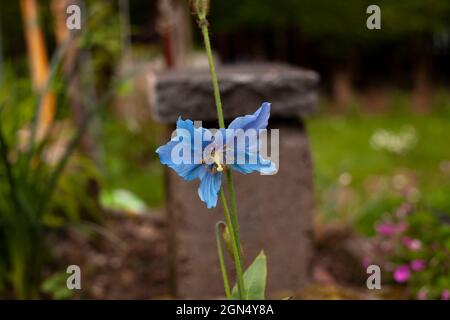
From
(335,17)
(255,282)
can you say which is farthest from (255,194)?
(335,17)

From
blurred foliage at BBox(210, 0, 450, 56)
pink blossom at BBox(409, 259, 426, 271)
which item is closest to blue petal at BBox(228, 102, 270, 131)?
pink blossom at BBox(409, 259, 426, 271)

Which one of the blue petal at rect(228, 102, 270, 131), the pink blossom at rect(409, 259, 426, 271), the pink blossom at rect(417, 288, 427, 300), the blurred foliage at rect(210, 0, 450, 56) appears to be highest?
the blurred foliage at rect(210, 0, 450, 56)

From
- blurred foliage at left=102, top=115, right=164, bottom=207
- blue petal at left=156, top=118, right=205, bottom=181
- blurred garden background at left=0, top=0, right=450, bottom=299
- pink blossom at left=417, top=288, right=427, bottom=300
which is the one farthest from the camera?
blurred foliage at left=102, top=115, right=164, bottom=207

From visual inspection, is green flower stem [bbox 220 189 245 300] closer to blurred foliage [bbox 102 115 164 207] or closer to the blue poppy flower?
the blue poppy flower

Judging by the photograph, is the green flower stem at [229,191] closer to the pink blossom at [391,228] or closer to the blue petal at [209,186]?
the blue petal at [209,186]

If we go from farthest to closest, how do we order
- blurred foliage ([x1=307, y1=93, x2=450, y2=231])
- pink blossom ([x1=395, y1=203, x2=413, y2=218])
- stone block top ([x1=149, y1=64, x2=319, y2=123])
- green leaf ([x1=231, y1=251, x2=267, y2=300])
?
1. blurred foliage ([x1=307, y1=93, x2=450, y2=231])
2. pink blossom ([x1=395, y1=203, x2=413, y2=218])
3. stone block top ([x1=149, y1=64, x2=319, y2=123])
4. green leaf ([x1=231, y1=251, x2=267, y2=300])

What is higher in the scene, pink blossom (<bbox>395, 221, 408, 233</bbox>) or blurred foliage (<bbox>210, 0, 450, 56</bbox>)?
blurred foliage (<bbox>210, 0, 450, 56</bbox>)
